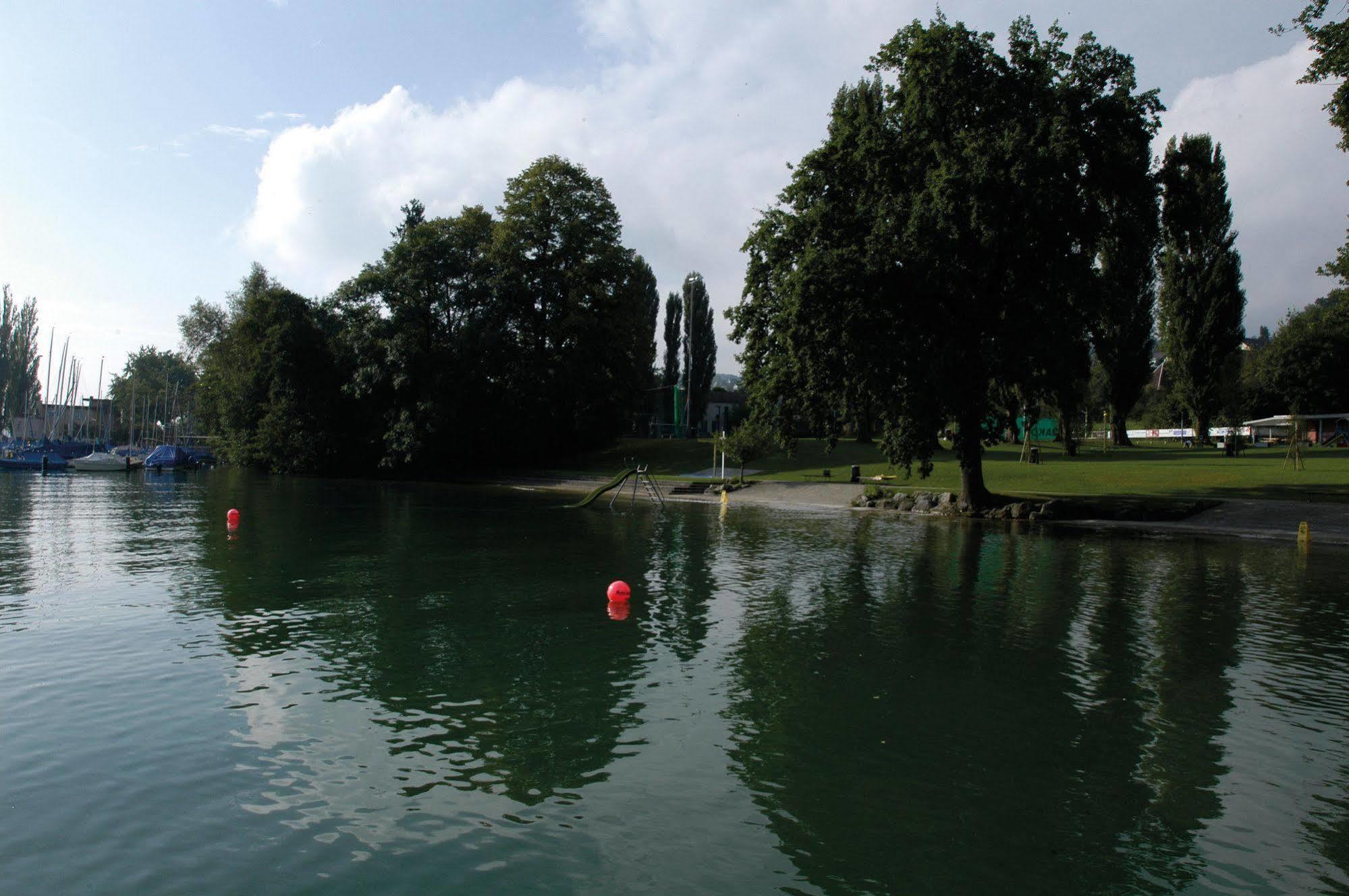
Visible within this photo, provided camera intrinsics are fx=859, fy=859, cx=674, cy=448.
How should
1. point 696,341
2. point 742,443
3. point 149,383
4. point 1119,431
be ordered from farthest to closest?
point 149,383 < point 696,341 < point 1119,431 < point 742,443

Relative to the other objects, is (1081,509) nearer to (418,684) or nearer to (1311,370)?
(418,684)

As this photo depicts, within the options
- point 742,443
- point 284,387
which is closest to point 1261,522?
point 742,443

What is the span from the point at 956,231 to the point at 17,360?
13337cm

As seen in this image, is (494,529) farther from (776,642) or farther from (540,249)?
(540,249)

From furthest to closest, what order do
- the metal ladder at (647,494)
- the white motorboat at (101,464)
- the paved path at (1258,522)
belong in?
the white motorboat at (101,464) < the metal ladder at (647,494) < the paved path at (1258,522)

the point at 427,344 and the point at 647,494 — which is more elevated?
the point at 427,344

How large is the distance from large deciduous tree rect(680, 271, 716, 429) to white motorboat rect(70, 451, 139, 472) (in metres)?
51.4

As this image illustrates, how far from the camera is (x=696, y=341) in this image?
91.6 meters

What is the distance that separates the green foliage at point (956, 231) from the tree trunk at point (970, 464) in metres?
0.16

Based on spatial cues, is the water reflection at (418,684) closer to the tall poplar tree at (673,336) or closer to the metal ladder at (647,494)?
the metal ladder at (647,494)

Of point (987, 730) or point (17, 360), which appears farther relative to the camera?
point (17, 360)

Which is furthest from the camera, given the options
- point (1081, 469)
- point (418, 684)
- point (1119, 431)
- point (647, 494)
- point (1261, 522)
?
point (1119, 431)

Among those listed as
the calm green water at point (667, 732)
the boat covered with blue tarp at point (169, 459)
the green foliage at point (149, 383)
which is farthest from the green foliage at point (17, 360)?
the calm green water at point (667, 732)

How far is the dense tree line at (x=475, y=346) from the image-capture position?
6122 cm
